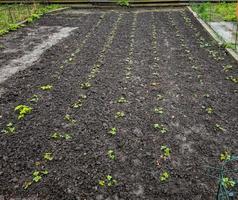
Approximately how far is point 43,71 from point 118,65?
6.20 ft

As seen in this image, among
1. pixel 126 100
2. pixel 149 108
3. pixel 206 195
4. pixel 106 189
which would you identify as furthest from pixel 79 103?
pixel 206 195

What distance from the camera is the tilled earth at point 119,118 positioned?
3.79m

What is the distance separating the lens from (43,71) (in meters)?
7.22

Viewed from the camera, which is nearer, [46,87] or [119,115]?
[119,115]

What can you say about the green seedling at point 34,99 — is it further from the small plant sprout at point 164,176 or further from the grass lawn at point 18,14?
the grass lawn at point 18,14

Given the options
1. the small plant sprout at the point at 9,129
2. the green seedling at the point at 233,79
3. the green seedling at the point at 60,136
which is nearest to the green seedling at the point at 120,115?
the green seedling at the point at 60,136

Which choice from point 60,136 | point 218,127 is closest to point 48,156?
point 60,136

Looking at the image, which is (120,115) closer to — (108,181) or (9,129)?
(108,181)

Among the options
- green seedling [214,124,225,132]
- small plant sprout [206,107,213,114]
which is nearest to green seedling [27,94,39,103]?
small plant sprout [206,107,213,114]

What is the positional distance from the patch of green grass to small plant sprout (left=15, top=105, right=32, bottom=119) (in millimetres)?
8320

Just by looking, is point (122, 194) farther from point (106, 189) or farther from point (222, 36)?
point (222, 36)

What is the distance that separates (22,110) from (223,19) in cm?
916

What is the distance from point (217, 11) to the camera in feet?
42.5

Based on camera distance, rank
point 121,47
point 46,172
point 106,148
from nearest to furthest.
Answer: point 46,172 → point 106,148 → point 121,47
